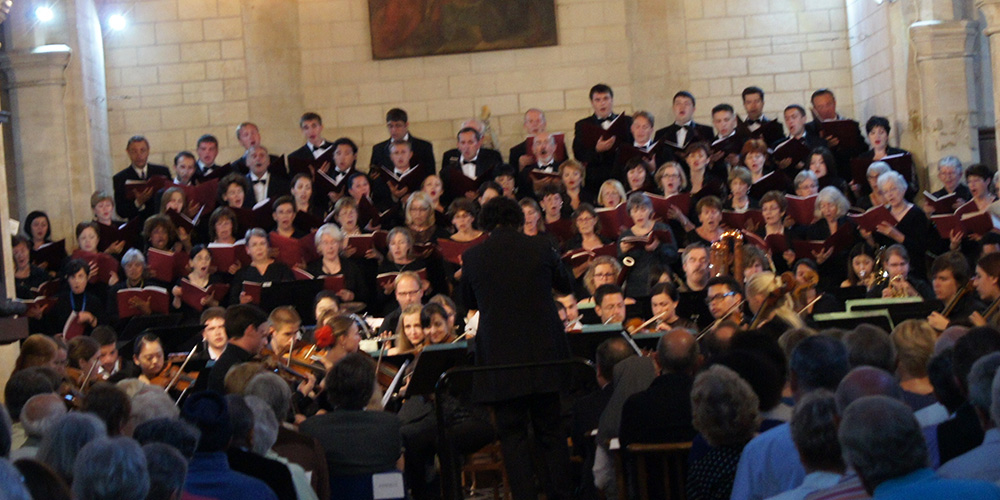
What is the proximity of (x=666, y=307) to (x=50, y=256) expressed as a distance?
4.51m

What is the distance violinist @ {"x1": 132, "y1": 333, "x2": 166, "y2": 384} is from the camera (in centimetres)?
678

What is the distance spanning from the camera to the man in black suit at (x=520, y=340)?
4980 millimetres

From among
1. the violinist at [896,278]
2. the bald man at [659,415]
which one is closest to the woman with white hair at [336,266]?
the violinist at [896,278]

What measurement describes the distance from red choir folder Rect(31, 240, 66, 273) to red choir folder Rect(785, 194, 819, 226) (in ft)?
15.8

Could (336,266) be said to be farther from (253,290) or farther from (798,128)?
(798,128)

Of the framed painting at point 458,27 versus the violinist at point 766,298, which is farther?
the framed painting at point 458,27

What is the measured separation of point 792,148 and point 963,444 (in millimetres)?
6210

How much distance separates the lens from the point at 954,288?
21.1ft

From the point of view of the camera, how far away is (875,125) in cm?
964

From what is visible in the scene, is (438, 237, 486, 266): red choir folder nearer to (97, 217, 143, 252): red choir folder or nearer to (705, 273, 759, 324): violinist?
(705, 273, 759, 324): violinist

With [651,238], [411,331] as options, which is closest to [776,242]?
[651,238]

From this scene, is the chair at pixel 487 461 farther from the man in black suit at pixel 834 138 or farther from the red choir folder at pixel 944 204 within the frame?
the man in black suit at pixel 834 138

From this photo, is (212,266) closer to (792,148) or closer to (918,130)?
(792,148)

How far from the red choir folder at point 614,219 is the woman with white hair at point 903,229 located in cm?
143
